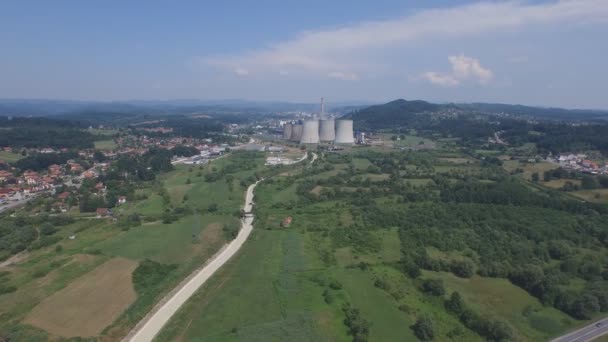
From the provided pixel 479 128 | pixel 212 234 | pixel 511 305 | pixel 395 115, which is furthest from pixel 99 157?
pixel 395 115

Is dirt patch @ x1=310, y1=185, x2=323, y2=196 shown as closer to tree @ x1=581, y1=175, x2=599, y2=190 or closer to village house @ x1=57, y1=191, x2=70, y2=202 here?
village house @ x1=57, y1=191, x2=70, y2=202

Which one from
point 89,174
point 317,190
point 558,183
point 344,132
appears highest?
point 344,132

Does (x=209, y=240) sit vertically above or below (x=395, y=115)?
below

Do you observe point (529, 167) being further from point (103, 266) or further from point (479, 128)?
Result: point (103, 266)

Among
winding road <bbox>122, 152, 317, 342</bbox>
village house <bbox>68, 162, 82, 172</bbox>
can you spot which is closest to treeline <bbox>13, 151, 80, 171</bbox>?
village house <bbox>68, 162, 82, 172</bbox>

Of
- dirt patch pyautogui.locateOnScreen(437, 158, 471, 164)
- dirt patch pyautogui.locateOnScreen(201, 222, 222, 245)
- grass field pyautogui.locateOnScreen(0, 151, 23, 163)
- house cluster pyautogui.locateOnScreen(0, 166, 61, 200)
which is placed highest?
dirt patch pyautogui.locateOnScreen(437, 158, 471, 164)

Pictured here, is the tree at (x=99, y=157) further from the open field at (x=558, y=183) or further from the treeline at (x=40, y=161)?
the open field at (x=558, y=183)
